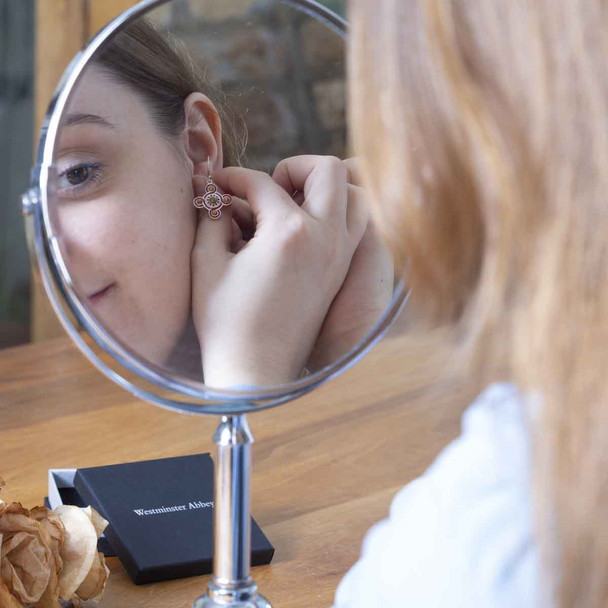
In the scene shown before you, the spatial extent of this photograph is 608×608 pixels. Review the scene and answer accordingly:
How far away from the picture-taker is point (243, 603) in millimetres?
611

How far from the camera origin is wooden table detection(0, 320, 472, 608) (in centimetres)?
75

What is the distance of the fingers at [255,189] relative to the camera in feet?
1.94

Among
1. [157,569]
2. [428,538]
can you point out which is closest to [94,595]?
[157,569]

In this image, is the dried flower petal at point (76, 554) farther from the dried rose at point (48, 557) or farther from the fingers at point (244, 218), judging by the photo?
the fingers at point (244, 218)

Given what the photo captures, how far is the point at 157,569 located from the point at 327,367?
0.21 m

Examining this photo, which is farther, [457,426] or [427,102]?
[457,426]

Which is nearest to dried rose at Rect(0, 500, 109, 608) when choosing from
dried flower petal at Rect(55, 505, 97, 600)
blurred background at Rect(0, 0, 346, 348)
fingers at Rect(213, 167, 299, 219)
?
dried flower petal at Rect(55, 505, 97, 600)

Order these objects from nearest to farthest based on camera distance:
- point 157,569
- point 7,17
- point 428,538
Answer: point 428,538
point 157,569
point 7,17

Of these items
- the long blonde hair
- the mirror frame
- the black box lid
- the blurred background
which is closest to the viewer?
→ the long blonde hair

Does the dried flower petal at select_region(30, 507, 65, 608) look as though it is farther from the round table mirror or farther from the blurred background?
the blurred background

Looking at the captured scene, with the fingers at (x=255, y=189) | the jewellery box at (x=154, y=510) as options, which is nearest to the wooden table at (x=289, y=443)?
the jewellery box at (x=154, y=510)

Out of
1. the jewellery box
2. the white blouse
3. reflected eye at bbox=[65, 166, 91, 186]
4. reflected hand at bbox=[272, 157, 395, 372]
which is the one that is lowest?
the jewellery box

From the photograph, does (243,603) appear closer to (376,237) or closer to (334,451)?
(376,237)

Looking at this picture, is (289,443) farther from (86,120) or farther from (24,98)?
(24,98)
